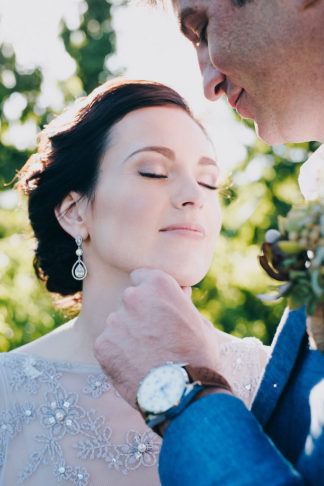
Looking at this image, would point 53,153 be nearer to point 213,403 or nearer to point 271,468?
point 213,403

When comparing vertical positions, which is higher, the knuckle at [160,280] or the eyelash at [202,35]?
the eyelash at [202,35]

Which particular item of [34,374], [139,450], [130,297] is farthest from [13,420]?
[130,297]

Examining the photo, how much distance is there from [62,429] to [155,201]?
1.15 meters

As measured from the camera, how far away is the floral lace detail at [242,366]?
265 cm

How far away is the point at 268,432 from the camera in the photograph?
5.21 ft

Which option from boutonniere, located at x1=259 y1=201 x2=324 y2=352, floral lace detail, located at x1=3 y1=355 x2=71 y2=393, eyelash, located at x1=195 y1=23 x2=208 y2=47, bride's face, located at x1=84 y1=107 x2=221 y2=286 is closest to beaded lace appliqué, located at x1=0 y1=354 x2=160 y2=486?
floral lace detail, located at x1=3 y1=355 x2=71 y2=393

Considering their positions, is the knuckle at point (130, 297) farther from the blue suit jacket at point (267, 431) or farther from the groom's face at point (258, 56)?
the groom's face at point (258, 56)

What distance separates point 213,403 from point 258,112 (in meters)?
1.24

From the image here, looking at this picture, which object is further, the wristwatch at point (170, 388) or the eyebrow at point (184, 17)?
the eyebrow at point (184, 17)

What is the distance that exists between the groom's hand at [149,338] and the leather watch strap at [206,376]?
5 cm

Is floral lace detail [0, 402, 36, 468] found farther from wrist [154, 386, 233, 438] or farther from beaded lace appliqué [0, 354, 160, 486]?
wrist [154, 386, 233, 438]

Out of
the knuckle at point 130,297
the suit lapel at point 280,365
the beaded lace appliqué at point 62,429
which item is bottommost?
the beaded lace appliqué at point 62,429

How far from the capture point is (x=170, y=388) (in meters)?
1.42

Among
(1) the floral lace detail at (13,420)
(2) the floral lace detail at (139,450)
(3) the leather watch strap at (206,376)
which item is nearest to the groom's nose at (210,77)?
(3) the leather watch strap at (206,376)
